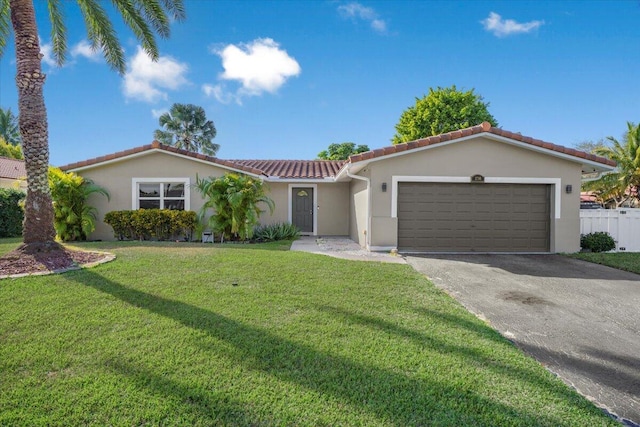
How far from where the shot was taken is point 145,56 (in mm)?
11492

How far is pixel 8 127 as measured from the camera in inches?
1668

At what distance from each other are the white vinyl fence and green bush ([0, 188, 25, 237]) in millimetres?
22097

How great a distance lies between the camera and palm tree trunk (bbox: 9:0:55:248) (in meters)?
7.90

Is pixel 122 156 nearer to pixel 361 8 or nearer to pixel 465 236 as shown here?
pixel 361 8

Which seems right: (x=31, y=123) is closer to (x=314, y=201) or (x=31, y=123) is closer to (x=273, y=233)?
(x=273, y=233)

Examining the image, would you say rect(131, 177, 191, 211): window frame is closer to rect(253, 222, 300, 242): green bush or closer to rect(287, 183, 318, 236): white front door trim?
rect(253, 222, 300, 242): green bush

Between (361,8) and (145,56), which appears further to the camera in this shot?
(361,8)

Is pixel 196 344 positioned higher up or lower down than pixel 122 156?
lower down

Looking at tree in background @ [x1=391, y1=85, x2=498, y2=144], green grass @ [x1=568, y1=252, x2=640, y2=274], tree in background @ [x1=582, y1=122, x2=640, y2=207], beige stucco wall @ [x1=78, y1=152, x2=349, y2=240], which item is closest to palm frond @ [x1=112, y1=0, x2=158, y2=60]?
beige stucco wall @ [x1=78, y1=152, x2=349, y2=240]

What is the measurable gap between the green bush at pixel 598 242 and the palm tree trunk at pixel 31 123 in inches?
596

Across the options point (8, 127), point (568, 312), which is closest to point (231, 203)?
point (568, 312)

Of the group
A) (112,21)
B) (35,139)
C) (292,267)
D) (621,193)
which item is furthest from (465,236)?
(621,193)

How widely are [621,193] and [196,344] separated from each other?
25.6 m

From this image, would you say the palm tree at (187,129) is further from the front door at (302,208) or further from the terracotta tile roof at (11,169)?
the front door at (302,208)
